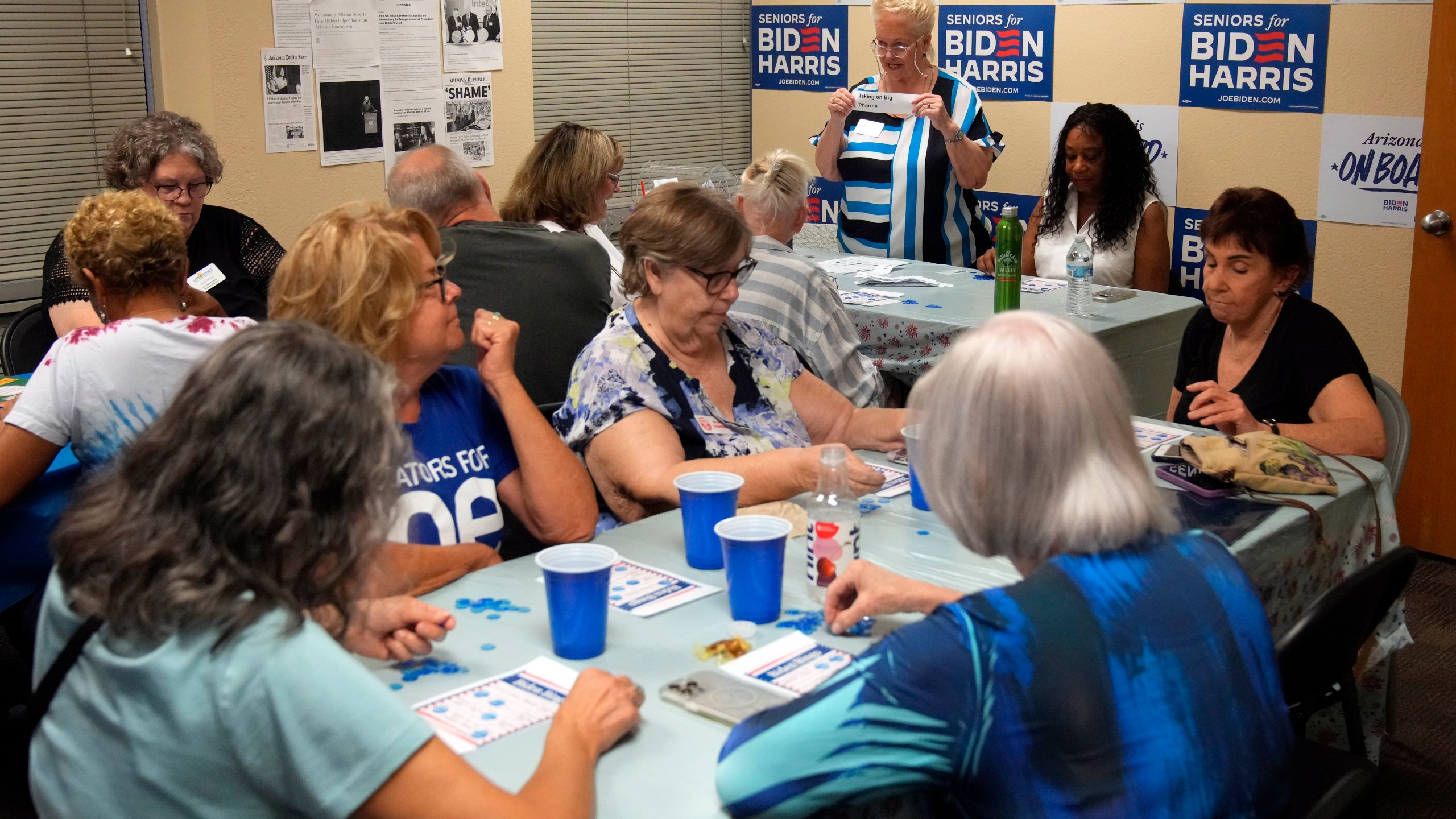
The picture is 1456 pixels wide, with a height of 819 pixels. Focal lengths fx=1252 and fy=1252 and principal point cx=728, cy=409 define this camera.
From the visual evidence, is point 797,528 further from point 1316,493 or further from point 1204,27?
point 1204,27

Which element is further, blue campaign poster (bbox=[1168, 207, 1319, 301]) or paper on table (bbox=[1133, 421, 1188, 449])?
blue campaign poster (bbox=[1168, 207, 1319, 301])

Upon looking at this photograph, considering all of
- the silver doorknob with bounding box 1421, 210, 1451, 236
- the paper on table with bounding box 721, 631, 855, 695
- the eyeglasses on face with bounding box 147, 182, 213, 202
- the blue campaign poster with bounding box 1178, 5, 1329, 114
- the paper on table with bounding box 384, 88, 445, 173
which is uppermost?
the blue campaign poster with bounding box 1178, 5, 1329, 114

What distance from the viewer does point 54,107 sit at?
4.12m

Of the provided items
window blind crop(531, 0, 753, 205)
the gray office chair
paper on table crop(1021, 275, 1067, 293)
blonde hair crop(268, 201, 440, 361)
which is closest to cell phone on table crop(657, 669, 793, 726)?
blonde hair crop(268, 201, 440, 361)

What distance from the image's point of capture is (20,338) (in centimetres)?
336

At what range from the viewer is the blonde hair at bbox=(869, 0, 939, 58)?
14.9 feet

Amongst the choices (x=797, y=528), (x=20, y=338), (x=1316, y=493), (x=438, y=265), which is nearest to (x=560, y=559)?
(x=797, y=528)

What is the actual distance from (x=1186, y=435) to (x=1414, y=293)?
1.89m

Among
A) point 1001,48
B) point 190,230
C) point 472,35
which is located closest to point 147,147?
point 190,230

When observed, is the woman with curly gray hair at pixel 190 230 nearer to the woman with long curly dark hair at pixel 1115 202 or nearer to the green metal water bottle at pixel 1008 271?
the green metal water bottle at pixel 1008 271

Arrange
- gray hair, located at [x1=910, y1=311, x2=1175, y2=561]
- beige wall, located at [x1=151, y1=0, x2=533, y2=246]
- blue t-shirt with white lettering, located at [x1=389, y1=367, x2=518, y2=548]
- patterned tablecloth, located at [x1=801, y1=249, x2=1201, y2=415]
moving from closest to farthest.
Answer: gray hair, located at [x1=910, y1=311, x2=1175, y2=561] → blue t-shirt with white lettering, located at [x1=389, y1=367, x2=518, y2=548] → patterned tablecloth, located at [x1=801, y1=249, x2=1201, y2=415] → beige wall, located at [x1=151, y1=0, x2=533, y2=246]

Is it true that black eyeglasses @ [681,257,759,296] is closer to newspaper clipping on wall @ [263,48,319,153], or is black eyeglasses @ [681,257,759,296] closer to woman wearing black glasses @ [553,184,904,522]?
woman wearing black glasses @ [553,184,904,522]

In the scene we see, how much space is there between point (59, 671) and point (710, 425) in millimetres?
1376

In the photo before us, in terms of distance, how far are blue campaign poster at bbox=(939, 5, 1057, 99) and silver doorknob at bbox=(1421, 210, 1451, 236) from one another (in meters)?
1.78
